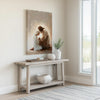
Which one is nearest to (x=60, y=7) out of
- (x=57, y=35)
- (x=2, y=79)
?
(x=57, y=35)

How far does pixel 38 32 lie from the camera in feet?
17.6

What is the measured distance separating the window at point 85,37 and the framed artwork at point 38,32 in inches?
38.8

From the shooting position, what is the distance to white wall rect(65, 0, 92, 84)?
5891 mm

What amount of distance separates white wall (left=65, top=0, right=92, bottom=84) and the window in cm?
13

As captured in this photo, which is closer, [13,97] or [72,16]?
[13,97]

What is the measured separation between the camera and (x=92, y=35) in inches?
217

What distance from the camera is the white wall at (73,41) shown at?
5.89 meters

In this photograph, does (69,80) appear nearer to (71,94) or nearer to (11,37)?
(71,94)

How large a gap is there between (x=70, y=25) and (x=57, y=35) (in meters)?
0.55

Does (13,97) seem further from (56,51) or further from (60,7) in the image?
(60,7)

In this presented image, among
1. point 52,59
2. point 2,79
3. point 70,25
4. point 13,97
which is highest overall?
point 70,25

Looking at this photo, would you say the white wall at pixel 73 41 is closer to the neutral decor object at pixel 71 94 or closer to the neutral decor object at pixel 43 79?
the neutral decor object at pixel 71 94

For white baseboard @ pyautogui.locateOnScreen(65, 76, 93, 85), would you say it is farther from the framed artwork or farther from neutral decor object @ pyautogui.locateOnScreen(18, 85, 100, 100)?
the framed artwork

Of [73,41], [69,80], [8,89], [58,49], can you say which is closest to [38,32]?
[58,49]
